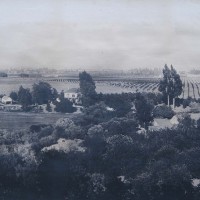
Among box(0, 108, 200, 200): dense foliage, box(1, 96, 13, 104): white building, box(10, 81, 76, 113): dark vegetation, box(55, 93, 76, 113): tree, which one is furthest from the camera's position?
box(1, 96, 13, 104): white building

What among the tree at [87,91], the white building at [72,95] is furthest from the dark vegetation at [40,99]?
the white building at [72,95]

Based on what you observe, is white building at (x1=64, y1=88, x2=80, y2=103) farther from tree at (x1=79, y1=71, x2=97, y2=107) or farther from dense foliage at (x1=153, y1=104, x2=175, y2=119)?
dense foliage at (x1=153, y1=104, x2=175, y2=119)

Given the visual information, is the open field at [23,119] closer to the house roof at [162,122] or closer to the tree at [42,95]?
the tree at [42,95]

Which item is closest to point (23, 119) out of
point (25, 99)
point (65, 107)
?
point (65, 107)

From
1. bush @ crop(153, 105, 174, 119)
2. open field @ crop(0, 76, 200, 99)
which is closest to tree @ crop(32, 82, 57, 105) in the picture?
open field @ crop(0, 76, 200, 99)

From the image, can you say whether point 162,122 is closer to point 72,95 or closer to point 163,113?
point 163,113

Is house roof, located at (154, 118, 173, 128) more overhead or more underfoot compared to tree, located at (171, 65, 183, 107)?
more underfoot
